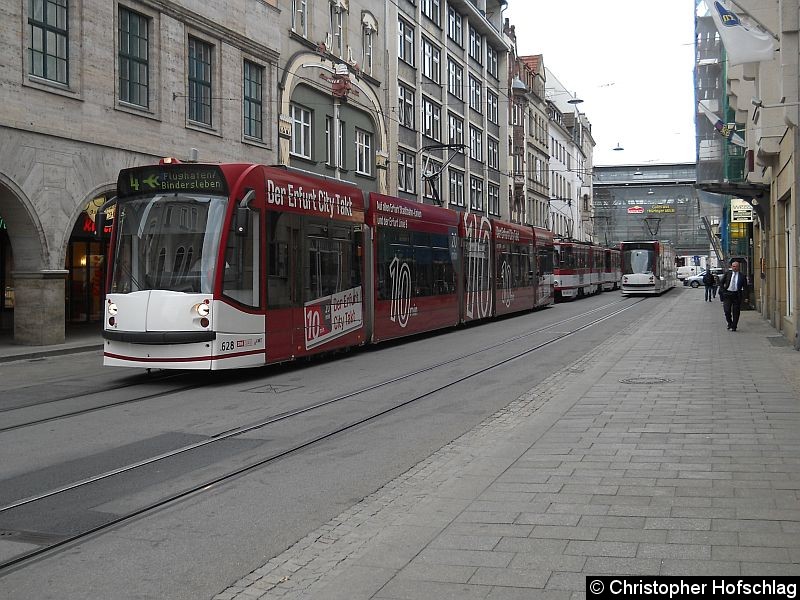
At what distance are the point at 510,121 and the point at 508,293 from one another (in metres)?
37.9

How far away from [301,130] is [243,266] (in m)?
21.2

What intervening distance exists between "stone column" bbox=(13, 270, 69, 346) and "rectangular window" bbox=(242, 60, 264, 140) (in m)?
10.6

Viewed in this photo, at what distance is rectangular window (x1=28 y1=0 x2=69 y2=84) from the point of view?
20.8 meters

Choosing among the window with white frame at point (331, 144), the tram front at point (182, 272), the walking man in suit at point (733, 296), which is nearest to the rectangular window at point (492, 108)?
the window with white frame at point (331, 144)

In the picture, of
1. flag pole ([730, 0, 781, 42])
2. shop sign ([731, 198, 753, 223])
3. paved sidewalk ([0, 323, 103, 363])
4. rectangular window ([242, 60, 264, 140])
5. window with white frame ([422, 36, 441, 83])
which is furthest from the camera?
window with white frame ([422, 36, 441, 83])

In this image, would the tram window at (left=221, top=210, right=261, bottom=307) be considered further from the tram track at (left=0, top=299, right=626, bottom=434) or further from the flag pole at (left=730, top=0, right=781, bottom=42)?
the flag pole at (left=730, top=0, right=781, bottom=42)

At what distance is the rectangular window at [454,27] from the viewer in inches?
2080

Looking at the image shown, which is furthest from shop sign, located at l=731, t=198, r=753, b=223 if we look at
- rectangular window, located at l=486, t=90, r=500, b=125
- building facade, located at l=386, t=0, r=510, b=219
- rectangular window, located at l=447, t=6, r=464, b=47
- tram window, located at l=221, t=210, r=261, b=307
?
rectangular window, located at l=486, t=90, r=500, b=125

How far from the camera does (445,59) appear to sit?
168 ft

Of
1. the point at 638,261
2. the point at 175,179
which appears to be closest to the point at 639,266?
the point at 638,261

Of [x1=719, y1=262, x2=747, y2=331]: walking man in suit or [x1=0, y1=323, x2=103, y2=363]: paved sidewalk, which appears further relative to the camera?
[x1=719, y1=262, x2=747, y2=331]: walking man in suit

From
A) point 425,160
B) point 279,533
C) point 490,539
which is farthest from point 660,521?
point 425,160

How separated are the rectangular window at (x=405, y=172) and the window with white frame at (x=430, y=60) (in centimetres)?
544

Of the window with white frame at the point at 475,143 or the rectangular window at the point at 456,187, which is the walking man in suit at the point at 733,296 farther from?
the window with white frame at the point at 475,143
